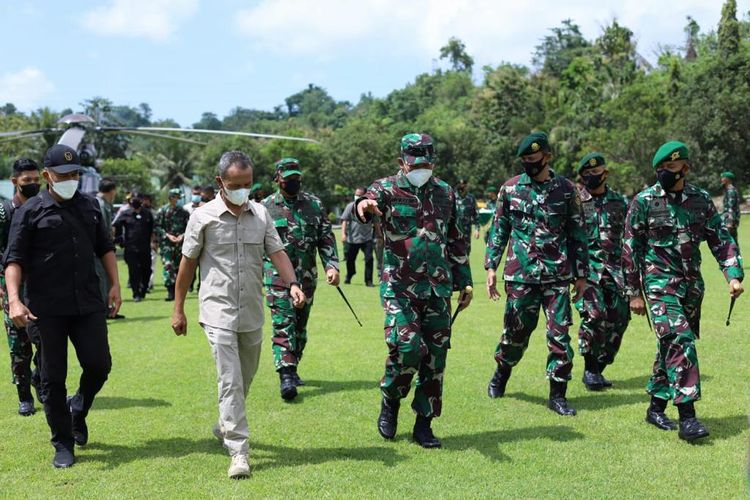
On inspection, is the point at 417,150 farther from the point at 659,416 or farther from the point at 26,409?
the point at 26,409

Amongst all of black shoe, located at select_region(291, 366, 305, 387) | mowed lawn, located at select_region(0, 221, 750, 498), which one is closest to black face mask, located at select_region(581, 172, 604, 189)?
mowed lawn, located at select_region(0, 221, 750, 498)

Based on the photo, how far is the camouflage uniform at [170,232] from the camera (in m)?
16.5


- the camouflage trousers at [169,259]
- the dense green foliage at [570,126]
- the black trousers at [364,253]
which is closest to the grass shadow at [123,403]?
the camouflage trousers at [169,259]

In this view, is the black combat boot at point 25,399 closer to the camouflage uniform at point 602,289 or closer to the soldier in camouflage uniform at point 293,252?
the soldier in camouflage uniform at point 293,252

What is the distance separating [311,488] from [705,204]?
3752 millimetres

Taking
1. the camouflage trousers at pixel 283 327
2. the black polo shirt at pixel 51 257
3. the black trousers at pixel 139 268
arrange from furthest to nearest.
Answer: the black trousers at pixel 139 268
the camouflage trousers at pixel 283 327
the black polo shirt at pixel 51 257

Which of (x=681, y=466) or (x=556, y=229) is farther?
(x=556, y=229)

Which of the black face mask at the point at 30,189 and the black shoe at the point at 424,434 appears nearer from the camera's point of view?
the black shoe at the point at 424,434

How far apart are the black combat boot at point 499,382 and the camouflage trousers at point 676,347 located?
1.41 metres

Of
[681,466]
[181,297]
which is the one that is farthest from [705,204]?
[181,297]

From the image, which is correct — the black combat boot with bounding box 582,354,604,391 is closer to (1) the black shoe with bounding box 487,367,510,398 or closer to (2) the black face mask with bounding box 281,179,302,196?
(1) the black shoe with bounding box 487,367,510,398

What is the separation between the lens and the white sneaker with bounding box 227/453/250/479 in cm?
530

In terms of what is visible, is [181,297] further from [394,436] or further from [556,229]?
[556,229]

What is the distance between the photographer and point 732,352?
369 inches
